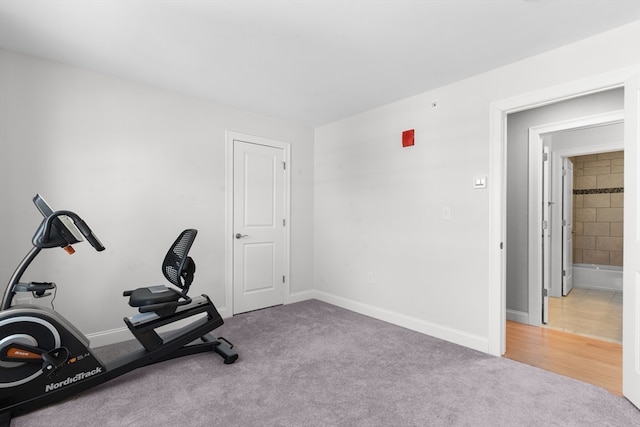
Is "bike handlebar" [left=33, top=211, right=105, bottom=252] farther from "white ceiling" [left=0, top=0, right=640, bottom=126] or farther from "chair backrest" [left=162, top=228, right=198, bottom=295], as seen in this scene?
"white ceiling" [left=0, top=0, right=640, bottom=126]

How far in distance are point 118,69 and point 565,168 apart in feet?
18.4

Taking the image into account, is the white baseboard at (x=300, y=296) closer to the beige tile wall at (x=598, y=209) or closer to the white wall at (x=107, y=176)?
the white wall at (x=107, y=176)

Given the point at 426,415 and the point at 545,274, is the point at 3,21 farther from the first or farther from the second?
the point at 545,274

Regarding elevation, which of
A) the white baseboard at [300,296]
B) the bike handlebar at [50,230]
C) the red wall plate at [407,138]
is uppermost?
the red wall plate at [407,138]

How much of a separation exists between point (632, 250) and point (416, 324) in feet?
6.11

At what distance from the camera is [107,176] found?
2.92 metres

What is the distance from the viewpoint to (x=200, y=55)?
254cm

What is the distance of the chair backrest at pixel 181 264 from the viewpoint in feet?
8.23

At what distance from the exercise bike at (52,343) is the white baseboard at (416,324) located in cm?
214

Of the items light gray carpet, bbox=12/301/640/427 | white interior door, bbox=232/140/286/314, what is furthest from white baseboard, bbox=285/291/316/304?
light gray carpet, bbox=12/301/640/427

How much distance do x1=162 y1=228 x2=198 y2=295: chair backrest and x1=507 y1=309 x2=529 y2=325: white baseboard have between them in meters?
3.48

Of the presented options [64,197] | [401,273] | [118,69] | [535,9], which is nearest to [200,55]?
[118,69]

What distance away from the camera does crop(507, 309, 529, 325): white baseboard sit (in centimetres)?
356

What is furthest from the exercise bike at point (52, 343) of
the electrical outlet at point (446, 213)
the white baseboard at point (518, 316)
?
the white baseboard at point (518, 316)
